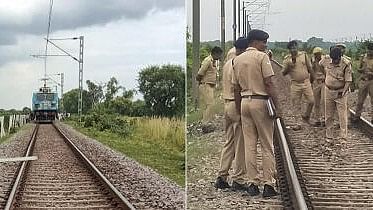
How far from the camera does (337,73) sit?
2436 mm

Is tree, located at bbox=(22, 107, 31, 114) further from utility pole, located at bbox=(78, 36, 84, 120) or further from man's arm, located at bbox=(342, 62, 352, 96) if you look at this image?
man's arm, located at bbox=(342, 62, 352, 96)

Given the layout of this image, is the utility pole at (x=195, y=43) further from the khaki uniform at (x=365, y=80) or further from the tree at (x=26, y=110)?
the tree at (x=26, y=110)

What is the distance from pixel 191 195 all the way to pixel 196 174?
0.08 m

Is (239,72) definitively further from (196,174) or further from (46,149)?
(46,149)

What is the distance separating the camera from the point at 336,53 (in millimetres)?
2404

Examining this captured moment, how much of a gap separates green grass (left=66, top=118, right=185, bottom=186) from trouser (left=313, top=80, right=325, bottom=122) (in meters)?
0.52

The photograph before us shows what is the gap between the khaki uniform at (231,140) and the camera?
97.0 inches

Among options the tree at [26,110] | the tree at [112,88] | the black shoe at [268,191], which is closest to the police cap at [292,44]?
the black shoe at [268,191]

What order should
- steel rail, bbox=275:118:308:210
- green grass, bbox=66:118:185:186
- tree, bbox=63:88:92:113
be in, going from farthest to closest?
tree, bbox=63:88:92:113
green grass, bbox=66:118:185:186
steel rail, bbox=275:118:308:210

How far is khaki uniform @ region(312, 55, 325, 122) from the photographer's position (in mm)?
2459

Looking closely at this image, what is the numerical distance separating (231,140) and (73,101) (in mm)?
718

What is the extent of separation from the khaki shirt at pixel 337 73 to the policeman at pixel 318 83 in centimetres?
2

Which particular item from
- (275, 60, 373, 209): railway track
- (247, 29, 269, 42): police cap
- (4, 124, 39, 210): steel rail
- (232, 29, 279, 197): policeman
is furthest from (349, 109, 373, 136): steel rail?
(4, 124, 39, 210): steel rail

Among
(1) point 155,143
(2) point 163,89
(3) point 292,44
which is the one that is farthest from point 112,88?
(3) point 292,44
